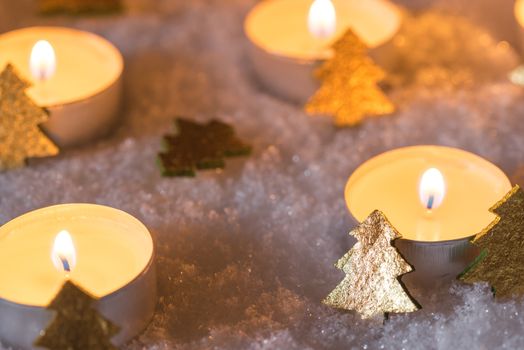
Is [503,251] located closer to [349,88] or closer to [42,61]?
[349,88]

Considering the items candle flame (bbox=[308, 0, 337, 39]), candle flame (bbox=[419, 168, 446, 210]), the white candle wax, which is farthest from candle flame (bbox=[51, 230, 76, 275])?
candle flame (bbox=[308, 0, 337, 39])

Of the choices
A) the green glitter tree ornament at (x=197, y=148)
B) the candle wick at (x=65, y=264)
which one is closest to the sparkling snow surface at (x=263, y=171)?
Answer: the green glitter tree ornament at (x=197, y=148)

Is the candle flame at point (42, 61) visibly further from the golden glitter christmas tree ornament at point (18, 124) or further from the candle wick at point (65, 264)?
the candle wick at point (65, 264)

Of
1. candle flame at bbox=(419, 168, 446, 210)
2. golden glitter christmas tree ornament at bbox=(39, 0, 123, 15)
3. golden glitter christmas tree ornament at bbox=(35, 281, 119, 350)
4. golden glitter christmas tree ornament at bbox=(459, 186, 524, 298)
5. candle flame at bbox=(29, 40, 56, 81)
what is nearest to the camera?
golden glitter christmas tree ornament at bbox=(35, 281, 119, 350)

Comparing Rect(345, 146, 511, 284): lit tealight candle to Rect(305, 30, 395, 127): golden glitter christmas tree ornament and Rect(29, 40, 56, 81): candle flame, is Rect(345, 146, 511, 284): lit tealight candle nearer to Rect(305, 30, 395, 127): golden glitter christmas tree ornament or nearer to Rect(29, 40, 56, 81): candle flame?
Rect(305, 30, 395, 127): golden glitter christmas tree ornament

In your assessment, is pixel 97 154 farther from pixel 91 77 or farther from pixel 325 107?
pixel 325 107

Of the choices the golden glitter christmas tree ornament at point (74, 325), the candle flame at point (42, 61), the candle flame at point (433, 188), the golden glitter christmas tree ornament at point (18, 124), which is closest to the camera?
the golden glitter christmas tree ornament at point (74, 325)
